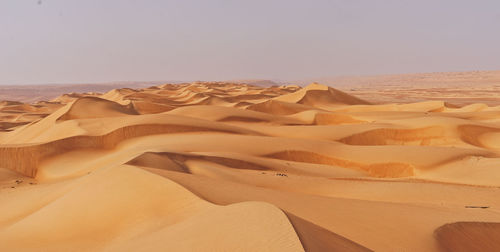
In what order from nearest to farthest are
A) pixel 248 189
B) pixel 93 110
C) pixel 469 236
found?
pixel 469 236 → pixel 248 189 → pixel 93 110

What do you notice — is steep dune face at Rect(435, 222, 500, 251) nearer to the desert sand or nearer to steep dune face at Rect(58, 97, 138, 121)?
the desert sand

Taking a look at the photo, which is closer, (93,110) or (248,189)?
(248,189)

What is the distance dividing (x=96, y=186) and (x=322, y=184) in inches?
180

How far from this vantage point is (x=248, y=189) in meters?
6.97

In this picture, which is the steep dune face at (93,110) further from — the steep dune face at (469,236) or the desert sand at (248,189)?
the steep dune face at (469,236)

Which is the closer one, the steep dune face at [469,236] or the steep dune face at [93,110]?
the steep dune face at [469,236]

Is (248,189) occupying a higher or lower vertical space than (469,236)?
higher

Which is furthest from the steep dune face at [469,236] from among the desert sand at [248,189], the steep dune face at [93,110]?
the steep dune face at [93,110]

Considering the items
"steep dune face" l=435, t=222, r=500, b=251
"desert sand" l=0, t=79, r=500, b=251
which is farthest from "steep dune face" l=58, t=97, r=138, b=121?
"steep dune face" l=435, t=222, r=500, b=251

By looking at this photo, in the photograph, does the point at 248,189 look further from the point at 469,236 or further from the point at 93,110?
the point at 93,110

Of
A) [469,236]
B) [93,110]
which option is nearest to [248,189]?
[469,236]

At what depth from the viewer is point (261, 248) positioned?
3.55 m

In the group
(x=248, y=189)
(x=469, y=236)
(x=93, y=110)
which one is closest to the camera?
(x=469, y=236)

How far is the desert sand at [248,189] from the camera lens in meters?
4.61
